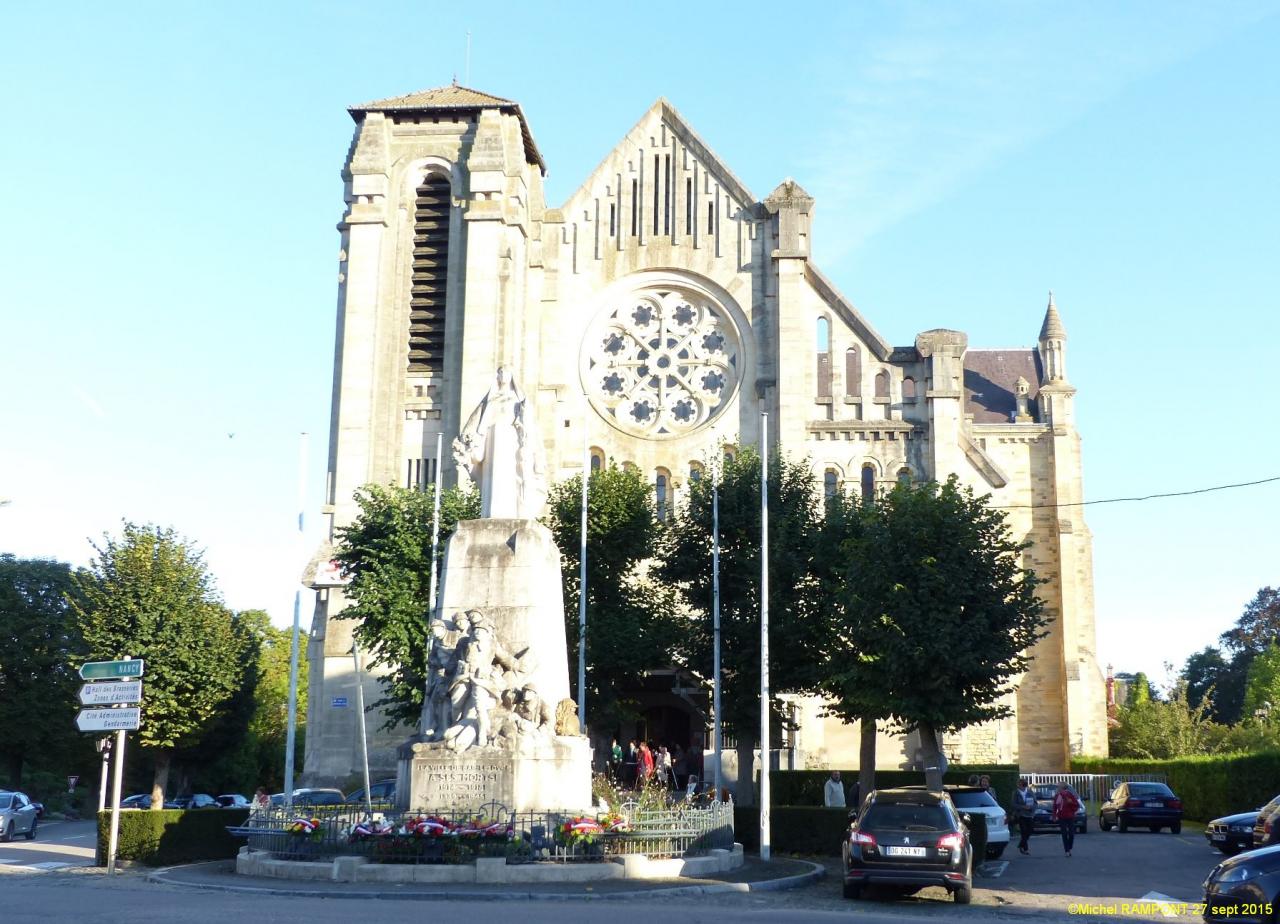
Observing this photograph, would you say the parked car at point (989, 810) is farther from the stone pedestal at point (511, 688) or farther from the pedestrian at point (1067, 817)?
the stone pedestal at point (511, 688)

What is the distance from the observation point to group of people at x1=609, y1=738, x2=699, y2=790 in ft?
112

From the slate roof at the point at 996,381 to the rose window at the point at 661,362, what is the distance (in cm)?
1627

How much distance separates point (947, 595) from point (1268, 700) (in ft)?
151

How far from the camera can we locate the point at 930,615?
30609mm

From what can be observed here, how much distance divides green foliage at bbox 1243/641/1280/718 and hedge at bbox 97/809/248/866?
56389 mm

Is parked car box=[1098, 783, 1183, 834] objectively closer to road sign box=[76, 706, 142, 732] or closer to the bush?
the bush

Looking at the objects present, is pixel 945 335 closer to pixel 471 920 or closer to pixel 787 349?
pixel 787 349

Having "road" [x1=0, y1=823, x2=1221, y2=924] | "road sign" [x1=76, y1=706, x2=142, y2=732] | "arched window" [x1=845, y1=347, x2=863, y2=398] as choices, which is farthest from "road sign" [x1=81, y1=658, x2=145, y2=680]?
"arched window" [x1=845, y1=347, x2=863, y2=398]

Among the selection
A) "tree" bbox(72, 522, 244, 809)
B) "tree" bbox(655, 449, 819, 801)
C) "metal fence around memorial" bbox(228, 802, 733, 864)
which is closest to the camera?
"metal fence around memorial" bbox(228, 802, 733, 864)

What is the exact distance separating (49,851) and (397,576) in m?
10.5

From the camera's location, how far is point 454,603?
21422 mm

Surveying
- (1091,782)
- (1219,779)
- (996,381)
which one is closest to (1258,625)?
(996,381)

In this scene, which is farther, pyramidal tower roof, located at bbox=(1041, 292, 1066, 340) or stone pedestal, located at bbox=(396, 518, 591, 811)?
pyramidal tower roof, located at bbox=(1041, 292, 1066, 340)

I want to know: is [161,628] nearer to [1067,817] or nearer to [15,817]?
[15,817]
